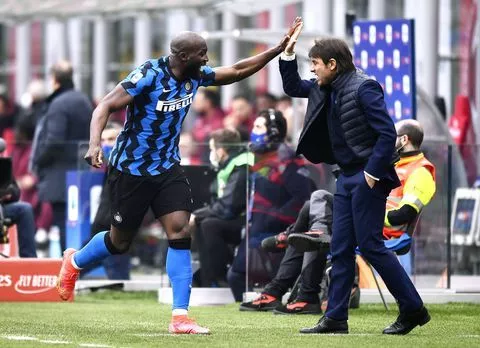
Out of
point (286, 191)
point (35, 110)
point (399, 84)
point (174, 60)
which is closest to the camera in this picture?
point (174, 60)

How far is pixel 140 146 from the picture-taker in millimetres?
11844

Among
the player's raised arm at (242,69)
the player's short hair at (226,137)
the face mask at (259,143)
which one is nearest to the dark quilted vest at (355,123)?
the player's raised arm at (242,69)

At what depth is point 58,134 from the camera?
779 inches

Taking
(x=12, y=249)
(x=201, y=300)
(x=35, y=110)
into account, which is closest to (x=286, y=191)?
(x=201, y=300)

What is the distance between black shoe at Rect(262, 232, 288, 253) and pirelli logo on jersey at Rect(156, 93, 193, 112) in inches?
126

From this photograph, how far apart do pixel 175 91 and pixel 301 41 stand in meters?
8.09

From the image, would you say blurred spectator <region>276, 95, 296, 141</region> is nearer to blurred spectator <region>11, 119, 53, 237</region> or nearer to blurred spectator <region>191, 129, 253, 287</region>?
blurred spectator <region>11, 119, 53, 237</region>

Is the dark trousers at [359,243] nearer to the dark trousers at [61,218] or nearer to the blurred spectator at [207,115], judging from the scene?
the dark trousers at [61,218]

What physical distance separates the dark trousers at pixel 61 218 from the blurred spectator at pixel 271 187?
3.07 metres

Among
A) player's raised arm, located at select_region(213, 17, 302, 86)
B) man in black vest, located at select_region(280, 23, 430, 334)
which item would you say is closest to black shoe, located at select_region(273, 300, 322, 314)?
man in black vest, located at select_region(280, 23, 430, 334)

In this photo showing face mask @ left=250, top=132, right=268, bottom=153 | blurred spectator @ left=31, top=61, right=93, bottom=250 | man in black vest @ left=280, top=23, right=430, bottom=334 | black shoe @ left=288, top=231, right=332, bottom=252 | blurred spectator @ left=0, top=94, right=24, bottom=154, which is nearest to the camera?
man in black vest @ left=280, top=23, right=430, bottom=334

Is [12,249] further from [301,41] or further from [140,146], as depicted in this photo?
[140,146]

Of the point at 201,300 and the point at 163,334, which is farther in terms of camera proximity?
the point at 201,300

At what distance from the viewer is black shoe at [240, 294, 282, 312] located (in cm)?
1473
